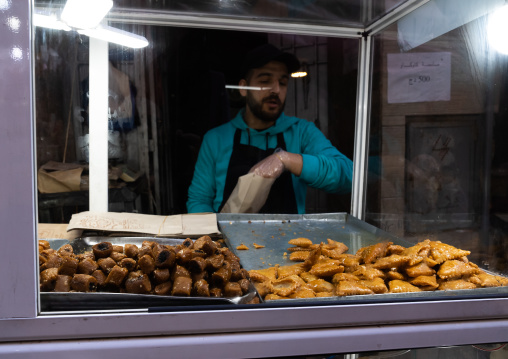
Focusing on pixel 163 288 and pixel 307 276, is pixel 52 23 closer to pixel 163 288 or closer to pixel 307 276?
pixel 163 288

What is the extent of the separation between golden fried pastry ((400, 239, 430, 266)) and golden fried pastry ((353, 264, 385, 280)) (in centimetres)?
13

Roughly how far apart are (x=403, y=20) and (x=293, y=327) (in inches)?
77.2

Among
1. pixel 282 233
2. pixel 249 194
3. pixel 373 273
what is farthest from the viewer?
pixel 249 194

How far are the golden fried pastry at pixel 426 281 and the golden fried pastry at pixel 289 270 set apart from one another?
1.37 feet

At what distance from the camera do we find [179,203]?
8.32 feet

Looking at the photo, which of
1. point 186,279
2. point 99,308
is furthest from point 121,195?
point 99,308

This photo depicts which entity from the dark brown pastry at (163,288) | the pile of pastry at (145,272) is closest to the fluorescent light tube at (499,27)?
the pile of pastry at (145,272)

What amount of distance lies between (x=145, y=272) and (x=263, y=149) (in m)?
1.40

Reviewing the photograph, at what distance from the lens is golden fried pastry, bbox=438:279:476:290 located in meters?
1.41

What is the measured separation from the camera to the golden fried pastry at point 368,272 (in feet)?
4.95

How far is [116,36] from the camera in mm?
2188

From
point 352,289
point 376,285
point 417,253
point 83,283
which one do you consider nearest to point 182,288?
point 83,283

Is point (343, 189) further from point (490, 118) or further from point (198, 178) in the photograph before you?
point (490, 118)

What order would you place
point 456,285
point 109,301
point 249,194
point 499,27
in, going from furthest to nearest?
point 249,194, point 499,27, point 456,285, point 109,301
